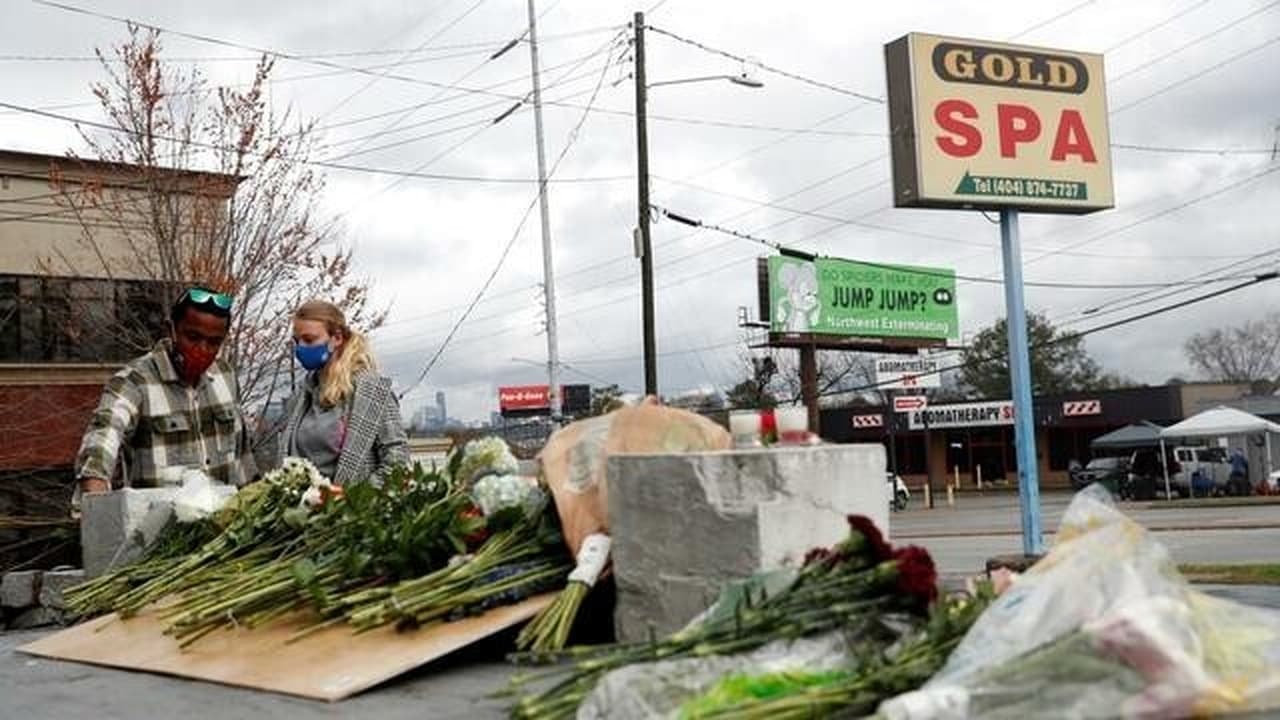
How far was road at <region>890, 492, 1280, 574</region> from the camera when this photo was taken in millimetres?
16031

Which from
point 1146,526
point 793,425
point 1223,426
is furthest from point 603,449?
point 1223,426

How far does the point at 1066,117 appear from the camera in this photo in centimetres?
1367

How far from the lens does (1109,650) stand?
2.74 meters

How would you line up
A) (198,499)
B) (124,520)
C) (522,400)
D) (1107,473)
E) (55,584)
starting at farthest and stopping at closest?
(522,400), (1107,473), (55,584), (124,520), (198,499)

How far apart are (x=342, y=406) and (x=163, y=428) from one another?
39.4 inches

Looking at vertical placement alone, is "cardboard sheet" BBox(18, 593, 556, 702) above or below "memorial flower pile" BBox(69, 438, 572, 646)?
below

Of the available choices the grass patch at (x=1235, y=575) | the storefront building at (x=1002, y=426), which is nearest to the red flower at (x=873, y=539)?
the grass patch at (x=1235, y=575)

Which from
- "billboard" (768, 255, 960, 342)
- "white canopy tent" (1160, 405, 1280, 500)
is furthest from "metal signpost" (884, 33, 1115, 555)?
"billboard" (768, 255, 960, 342)

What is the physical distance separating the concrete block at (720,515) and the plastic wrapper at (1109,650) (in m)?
0.82

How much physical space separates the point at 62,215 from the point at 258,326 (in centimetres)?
853

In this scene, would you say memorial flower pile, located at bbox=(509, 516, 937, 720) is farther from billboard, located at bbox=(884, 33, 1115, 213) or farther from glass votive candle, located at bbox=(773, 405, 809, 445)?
billboard, located at bbox=(884, 33, 1115, 213)

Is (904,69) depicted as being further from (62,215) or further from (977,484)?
(977,484)

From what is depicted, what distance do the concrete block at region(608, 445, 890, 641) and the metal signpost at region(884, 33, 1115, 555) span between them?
30.8 ft

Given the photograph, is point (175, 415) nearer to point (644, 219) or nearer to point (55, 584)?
point (55, 584)
